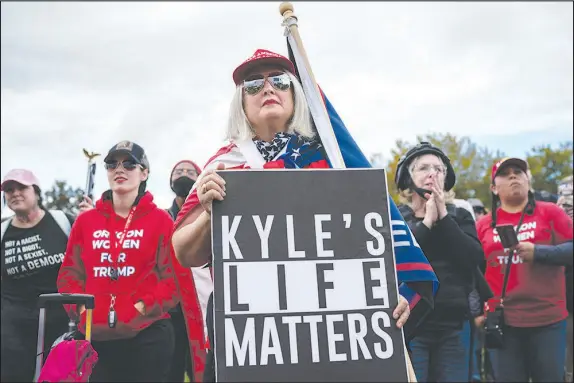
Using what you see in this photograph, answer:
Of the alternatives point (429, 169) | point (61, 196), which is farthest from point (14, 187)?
point (61, 196)

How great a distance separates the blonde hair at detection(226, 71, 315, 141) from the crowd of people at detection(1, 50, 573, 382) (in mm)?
10

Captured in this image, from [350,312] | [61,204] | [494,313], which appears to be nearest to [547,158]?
[61,204]

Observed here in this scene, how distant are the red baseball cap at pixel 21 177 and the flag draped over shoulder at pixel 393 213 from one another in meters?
3.70

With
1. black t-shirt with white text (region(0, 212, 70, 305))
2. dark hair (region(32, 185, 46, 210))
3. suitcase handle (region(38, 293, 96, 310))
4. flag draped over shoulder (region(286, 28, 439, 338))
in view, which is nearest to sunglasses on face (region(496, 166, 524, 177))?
flag draped over shoulder (region(286, 28, 439, 338))

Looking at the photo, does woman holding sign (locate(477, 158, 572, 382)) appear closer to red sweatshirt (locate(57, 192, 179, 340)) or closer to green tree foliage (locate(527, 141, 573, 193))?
red sweatshirt (locate(57, 192, 179, 340))

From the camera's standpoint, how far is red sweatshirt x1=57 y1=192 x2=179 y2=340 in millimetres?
4086

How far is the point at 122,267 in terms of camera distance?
4203 millimetres

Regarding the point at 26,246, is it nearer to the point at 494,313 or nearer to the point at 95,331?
the point at 95,331

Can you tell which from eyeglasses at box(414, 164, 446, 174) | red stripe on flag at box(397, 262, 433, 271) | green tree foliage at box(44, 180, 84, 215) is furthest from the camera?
green tree foliage at box(44, 180, 84, 215)

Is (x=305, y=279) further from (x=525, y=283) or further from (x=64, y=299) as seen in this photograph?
(x=525, y=283)

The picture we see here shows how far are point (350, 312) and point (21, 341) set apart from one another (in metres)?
4.33

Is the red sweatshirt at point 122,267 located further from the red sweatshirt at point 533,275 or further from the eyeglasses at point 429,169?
the red sweatshirt at point 533,275

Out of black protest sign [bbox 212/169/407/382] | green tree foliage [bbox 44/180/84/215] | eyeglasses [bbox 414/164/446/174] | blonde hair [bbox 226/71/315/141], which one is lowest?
black protest sign [bbox 212/169/407/382]

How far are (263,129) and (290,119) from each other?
0.43ft
